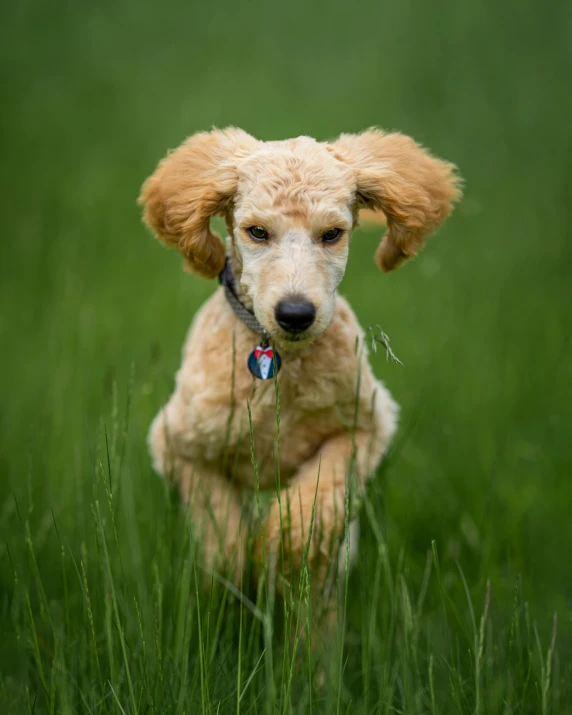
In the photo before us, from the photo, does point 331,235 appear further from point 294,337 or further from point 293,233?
point 294,337

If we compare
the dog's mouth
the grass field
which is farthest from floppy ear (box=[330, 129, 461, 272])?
the grass field

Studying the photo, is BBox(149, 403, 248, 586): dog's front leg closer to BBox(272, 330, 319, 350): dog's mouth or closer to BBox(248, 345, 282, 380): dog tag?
BBox(248, 345, 282, 380): dog tag

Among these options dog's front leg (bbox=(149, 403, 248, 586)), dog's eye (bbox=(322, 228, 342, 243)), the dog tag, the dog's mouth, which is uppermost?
dog's eye (bbox=(322, 228, 342, 243))

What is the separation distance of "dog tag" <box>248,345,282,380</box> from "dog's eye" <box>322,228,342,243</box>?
0.41 m

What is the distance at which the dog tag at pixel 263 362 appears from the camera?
2916mm

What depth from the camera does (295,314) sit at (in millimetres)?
2521

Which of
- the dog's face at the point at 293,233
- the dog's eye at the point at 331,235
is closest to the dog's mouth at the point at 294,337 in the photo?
the dog's face at the point at 293,233

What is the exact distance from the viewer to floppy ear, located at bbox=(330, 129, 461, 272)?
9.61 ft

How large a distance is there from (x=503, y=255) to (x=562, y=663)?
4.24m

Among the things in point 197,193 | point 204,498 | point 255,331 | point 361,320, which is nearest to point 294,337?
point 255,331

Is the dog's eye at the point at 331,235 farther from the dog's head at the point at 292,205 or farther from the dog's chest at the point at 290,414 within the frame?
the dog's chest at the point at 290,414

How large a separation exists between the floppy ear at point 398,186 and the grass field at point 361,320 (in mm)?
707

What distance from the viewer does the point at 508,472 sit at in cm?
471

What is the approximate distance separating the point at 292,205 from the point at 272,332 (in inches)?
16.3
